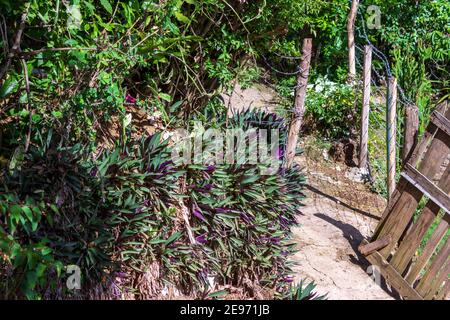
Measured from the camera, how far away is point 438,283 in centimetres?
518

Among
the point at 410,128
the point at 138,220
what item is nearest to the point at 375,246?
the point at 410,128

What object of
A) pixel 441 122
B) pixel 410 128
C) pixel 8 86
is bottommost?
pixel 8 86

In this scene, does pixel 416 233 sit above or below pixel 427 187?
below

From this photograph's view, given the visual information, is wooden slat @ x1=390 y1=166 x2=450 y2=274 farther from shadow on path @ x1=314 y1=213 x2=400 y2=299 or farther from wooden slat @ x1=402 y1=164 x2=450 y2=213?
shadow on path @ x1=314 y1=213 x2=400 y2=299

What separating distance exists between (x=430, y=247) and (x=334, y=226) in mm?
1201

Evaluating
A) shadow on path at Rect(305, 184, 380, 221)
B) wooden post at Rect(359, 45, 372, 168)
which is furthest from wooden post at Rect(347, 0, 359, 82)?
shadow on path at Rect(305, 184, 380, 221)

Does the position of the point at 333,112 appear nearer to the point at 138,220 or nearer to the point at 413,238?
the point at 413,238

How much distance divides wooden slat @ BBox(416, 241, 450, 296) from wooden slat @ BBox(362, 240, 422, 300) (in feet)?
0.21

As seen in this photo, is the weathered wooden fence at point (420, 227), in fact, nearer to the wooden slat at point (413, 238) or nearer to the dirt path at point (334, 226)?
the wooden slat at point (413, 238)

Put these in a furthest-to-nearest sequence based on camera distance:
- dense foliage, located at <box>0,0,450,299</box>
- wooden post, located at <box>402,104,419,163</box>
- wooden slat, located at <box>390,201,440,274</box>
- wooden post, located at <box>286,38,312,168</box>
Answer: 1. wooden post, located at <box>402,104,419,163</box>
2. wooden post, located at <box>286,38,312,168</box>
3. wooden slat, located at <box>390,201,440,274</box>
4. dense foliage, located at <box>0,0,450,299</box>

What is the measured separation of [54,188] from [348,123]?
5.04m

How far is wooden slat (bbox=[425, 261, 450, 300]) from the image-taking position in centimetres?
513

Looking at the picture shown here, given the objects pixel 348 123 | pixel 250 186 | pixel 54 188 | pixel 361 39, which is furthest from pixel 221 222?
pixel 361 39

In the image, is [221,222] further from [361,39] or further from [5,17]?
[361,39]
